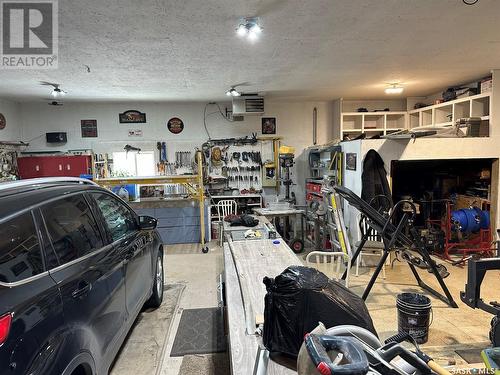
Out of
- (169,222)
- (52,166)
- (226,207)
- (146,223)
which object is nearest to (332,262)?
(146,223)

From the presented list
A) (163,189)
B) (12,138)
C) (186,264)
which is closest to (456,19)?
(186,264)

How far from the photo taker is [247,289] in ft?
8.05

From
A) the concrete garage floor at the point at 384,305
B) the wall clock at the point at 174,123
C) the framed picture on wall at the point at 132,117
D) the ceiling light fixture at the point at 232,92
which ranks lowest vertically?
the concrete garage floor at the point at 384,305

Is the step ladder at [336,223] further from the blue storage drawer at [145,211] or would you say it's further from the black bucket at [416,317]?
the blue storage drawer at [145,211]

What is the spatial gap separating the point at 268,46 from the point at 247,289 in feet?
8.24

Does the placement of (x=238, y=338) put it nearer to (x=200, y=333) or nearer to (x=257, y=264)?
(x=257, y=264)

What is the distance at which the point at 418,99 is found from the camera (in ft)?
22.5

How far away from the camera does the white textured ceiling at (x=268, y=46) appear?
262cm

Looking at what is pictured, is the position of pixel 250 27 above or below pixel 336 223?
above

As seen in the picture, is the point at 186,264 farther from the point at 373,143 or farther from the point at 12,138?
the point at 12,138

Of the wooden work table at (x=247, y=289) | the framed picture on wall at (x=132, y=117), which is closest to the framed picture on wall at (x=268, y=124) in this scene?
the framed picture on wall at (x=132, y=117)

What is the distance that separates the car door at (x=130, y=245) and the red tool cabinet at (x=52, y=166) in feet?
13.4

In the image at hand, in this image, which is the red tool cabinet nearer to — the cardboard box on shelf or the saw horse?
the saw horse

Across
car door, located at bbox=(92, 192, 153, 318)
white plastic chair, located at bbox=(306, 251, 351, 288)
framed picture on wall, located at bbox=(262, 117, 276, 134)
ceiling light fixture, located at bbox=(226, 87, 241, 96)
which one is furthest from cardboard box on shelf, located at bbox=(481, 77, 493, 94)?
car door, located at bbox=(92, 192, 153, 318)
